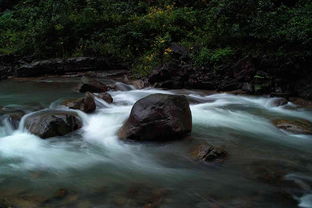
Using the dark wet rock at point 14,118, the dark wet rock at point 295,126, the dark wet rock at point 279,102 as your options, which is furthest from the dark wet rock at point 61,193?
the dark wet rock at point 279,102

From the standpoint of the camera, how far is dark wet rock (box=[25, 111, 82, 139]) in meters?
6.18

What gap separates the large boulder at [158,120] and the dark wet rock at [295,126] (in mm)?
2194

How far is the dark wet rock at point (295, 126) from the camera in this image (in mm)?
6555

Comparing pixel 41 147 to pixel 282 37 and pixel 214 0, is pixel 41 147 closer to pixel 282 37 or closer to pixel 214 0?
pixel 282 37

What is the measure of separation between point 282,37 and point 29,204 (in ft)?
28.7

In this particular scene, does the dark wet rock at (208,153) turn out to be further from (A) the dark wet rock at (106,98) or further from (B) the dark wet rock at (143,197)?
(A) the dark wet rock at (106,98)

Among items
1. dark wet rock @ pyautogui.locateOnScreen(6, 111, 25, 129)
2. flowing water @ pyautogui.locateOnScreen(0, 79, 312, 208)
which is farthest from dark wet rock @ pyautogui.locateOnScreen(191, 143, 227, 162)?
dark wet rock @ pyautogui.locateOnScreen(6, 111, 25, 129)

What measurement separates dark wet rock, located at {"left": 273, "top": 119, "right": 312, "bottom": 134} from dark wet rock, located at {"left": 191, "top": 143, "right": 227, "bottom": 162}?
2.09m

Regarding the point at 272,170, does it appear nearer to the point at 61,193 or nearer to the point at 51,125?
the point at 61,193

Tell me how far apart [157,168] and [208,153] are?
821 millimetres

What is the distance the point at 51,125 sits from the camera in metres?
6.21

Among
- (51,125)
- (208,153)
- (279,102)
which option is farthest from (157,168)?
(279,102)

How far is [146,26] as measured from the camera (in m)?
14.1

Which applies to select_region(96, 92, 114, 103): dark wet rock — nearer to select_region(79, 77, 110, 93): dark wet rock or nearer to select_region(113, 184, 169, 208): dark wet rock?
select_region(79, 77, 110, 93): dark wet rock
